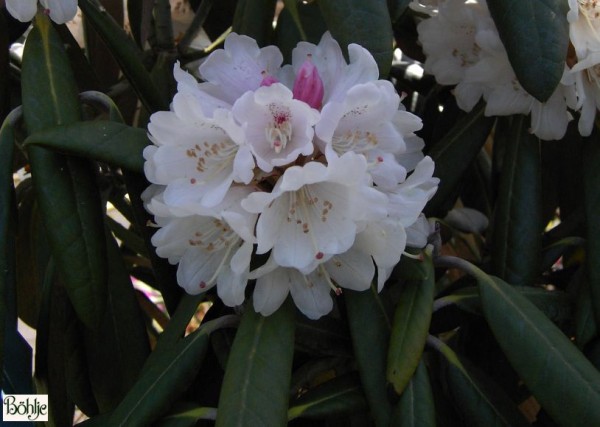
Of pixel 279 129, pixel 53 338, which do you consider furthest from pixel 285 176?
pixel 53 338

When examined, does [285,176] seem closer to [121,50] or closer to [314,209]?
[314,209]

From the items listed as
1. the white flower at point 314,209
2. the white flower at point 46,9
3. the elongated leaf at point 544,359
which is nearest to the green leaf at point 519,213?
the elongated leaf at point 544,359

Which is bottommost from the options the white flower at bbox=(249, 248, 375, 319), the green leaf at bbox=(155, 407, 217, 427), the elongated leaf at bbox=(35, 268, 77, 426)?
the elongated leaf at bbox=(35, 268, 77, 426)

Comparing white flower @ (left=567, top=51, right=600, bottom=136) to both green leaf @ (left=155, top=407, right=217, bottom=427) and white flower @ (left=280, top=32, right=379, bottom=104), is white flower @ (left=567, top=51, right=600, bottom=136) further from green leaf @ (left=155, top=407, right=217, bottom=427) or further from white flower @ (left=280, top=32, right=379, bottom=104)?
green leaf @ (left=155, top=407, right=217, bottom=427)

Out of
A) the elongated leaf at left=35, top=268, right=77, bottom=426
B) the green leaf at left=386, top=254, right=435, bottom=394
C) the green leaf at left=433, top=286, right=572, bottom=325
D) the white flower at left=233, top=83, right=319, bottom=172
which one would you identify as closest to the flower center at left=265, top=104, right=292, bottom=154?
the white flower at left=233, top=83, right=319, bottom=172

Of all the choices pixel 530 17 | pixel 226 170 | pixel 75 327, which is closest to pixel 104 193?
pixel 75 327

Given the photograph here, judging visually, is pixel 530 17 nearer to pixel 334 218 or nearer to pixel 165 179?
pixel 334 218
